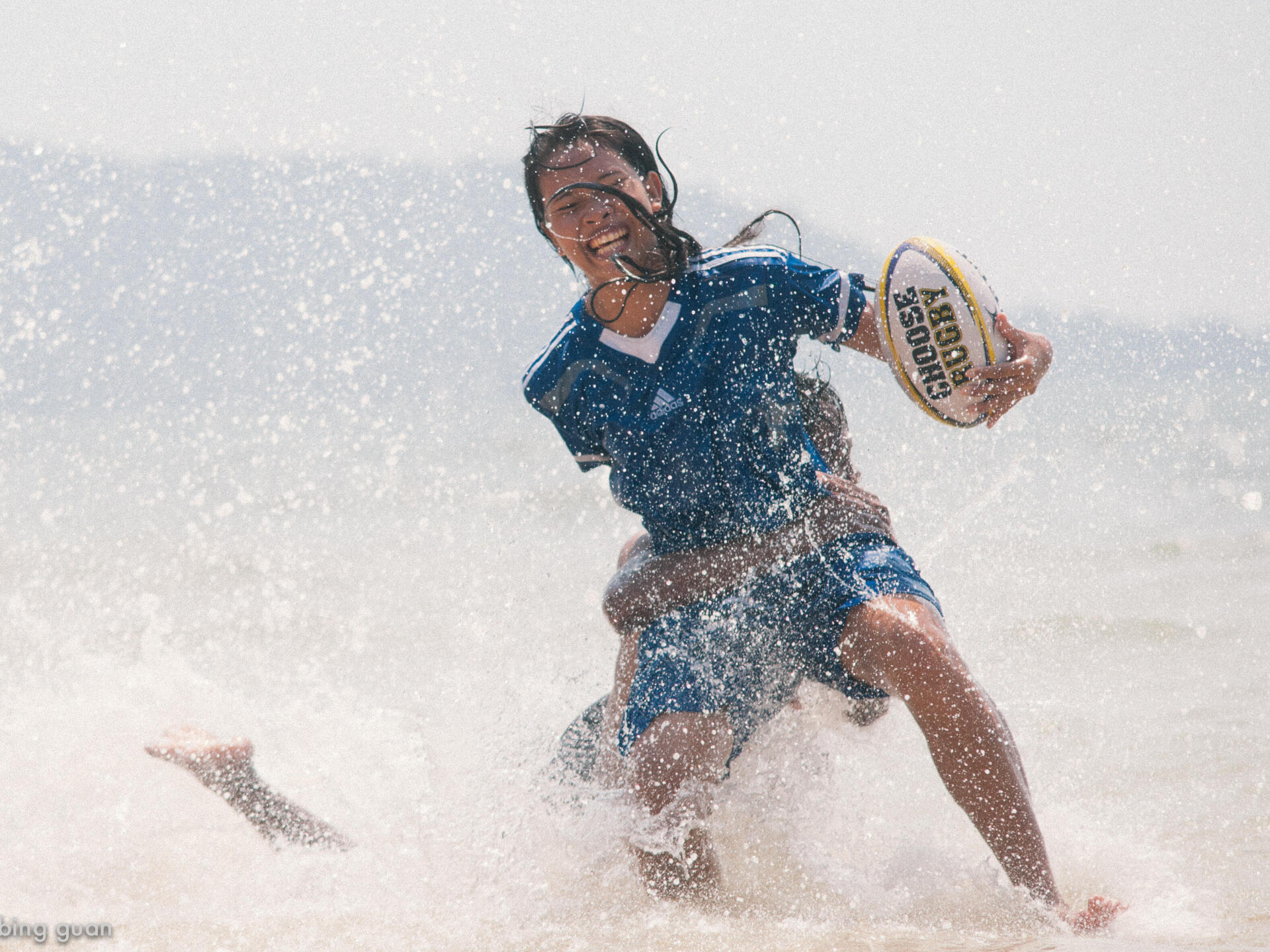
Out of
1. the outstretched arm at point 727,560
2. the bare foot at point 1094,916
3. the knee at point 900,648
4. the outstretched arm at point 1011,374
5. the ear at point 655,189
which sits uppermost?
the ear at point 655,189

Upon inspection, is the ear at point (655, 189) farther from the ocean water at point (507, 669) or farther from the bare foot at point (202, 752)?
the bare foot at point (202, 752)

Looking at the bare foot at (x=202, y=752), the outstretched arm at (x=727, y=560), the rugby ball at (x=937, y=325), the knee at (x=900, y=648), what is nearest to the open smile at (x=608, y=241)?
the rugby ball at (x=937, y=325)

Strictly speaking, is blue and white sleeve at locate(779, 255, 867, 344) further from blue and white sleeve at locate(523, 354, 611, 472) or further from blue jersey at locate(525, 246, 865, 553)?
blue and white sleeve at locate(523, 354, 611, 472)

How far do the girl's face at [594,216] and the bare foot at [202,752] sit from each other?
1.72 meters

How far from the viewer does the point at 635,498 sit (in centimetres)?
315

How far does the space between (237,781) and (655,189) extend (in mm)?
2107

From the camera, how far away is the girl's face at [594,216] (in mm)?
3180

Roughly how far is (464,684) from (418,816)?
210cm

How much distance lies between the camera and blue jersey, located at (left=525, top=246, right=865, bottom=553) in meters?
3.06

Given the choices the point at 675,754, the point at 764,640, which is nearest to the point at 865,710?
the point at 764,640

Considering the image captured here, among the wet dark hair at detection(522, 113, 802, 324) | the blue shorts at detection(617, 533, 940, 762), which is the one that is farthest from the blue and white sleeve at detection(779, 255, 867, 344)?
the blue shorts at detection(617, 533, 940, 762)

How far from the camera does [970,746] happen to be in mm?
2697

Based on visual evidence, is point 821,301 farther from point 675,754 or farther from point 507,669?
point 507,669

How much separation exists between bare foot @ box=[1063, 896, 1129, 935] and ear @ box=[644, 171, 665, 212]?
211cm
